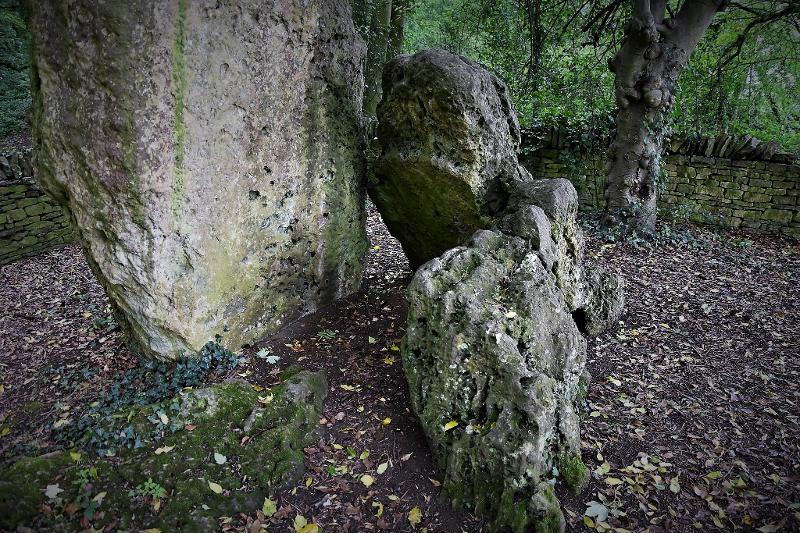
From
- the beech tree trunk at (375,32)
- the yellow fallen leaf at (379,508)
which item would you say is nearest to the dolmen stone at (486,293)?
the yellow fallen leaf at (379,508)

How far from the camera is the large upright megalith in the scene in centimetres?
356

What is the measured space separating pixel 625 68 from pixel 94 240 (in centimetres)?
748

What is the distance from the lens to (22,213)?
25.4 feet

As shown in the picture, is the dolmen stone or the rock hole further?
the rock hole

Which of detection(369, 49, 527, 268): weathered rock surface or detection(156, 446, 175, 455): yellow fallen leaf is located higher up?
detection(369, 49, 527, 268): weathered rock surface

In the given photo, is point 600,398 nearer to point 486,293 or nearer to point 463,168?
point 486,293

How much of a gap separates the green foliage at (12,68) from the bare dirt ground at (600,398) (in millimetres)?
7900

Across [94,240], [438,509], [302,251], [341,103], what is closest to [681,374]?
[438,509]

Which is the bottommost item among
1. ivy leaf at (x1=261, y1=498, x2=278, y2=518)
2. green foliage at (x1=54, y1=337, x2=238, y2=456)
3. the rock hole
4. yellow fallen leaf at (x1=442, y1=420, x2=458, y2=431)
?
ivy leaf at (x1=261, y1=498, x2=278, y2=518)

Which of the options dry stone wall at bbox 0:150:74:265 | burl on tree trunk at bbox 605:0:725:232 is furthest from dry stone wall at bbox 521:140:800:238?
dry stone wall at bbox 0:150:74:265

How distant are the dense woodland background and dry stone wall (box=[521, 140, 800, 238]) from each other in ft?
1.78

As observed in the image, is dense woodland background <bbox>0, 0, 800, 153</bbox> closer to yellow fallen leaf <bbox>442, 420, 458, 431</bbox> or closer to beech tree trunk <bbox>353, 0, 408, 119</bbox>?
beech tree trunk <bbox>353, 0, 408, 119</bbox>

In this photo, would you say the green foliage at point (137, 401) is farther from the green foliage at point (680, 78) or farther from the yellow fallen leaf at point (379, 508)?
the green foliage at point (680, 78)

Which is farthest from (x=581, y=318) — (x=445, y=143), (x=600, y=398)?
(x=445, y=143)
